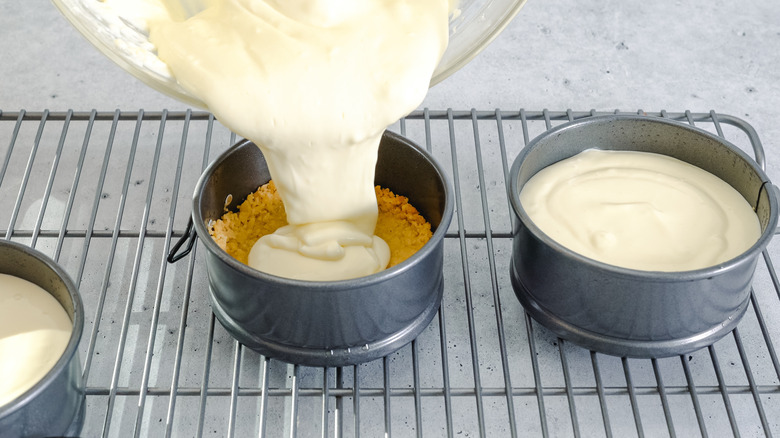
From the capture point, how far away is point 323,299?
3.41ft

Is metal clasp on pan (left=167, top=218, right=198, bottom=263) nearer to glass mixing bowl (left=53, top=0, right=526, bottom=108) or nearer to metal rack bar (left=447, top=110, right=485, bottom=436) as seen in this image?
glass mixing bowl (left=53, top=0, right=526, bottom=108)

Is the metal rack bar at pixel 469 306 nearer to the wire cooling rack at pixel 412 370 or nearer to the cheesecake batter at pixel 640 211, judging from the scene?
the wire cooling rack at pixel 412 370

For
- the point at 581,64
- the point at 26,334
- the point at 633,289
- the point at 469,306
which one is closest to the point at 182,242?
the point at 26,334

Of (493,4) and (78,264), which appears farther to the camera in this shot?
(78,264)

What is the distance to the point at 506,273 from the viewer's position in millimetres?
1345

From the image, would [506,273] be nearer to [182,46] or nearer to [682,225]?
[682,225]

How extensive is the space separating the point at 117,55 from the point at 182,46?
0.07 m

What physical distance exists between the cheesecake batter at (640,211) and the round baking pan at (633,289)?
0.03 meters

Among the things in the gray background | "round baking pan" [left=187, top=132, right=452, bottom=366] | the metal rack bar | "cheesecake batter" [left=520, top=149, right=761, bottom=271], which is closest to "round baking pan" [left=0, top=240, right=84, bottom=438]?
"round baking pan" [left=187, top=132, right=452, bottom=366]

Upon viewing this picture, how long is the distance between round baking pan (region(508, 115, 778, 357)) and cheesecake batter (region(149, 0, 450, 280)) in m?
0.24

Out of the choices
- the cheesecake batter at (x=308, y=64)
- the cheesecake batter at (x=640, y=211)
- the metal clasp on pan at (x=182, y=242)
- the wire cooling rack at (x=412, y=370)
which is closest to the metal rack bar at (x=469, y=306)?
the wire cooling rack at (x=412, y=370)

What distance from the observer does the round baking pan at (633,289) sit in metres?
1.06

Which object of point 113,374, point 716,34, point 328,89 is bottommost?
point 716,34

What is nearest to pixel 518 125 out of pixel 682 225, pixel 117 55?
pixel 682 225
